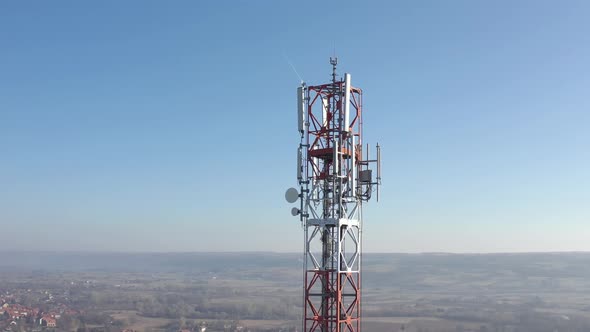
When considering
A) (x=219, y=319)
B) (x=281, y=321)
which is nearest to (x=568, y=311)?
(x=281, y=321)

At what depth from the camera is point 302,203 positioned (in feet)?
58.9

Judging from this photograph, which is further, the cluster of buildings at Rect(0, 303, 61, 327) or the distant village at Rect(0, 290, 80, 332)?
the cluster of buildings at Rect(0, 303, 61, 327)

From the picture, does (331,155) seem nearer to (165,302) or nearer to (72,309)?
(72,309)

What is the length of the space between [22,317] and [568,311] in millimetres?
157682

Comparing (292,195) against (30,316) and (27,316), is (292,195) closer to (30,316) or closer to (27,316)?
(27,316)

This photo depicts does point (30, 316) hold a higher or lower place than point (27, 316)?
lower

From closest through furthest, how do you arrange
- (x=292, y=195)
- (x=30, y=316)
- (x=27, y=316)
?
(x=292, y=195), (x=27, y=316), (x=30, y=316)

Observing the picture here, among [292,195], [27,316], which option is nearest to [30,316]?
[27,316]

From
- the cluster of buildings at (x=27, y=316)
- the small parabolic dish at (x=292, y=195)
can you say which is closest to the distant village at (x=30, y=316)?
the cluster of buildings at (x=27, y=316)

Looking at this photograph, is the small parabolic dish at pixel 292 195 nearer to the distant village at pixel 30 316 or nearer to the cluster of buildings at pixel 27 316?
the distant village at pixel 30 316

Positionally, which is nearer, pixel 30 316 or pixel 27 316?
pixel 27 316

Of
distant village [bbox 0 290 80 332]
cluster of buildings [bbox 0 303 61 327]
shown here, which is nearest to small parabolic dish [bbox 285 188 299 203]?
distant village [bbox 0 290 80 332]

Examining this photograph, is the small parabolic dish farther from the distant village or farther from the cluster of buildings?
the cluster of buildings

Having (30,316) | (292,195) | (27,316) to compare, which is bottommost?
(30,316)
